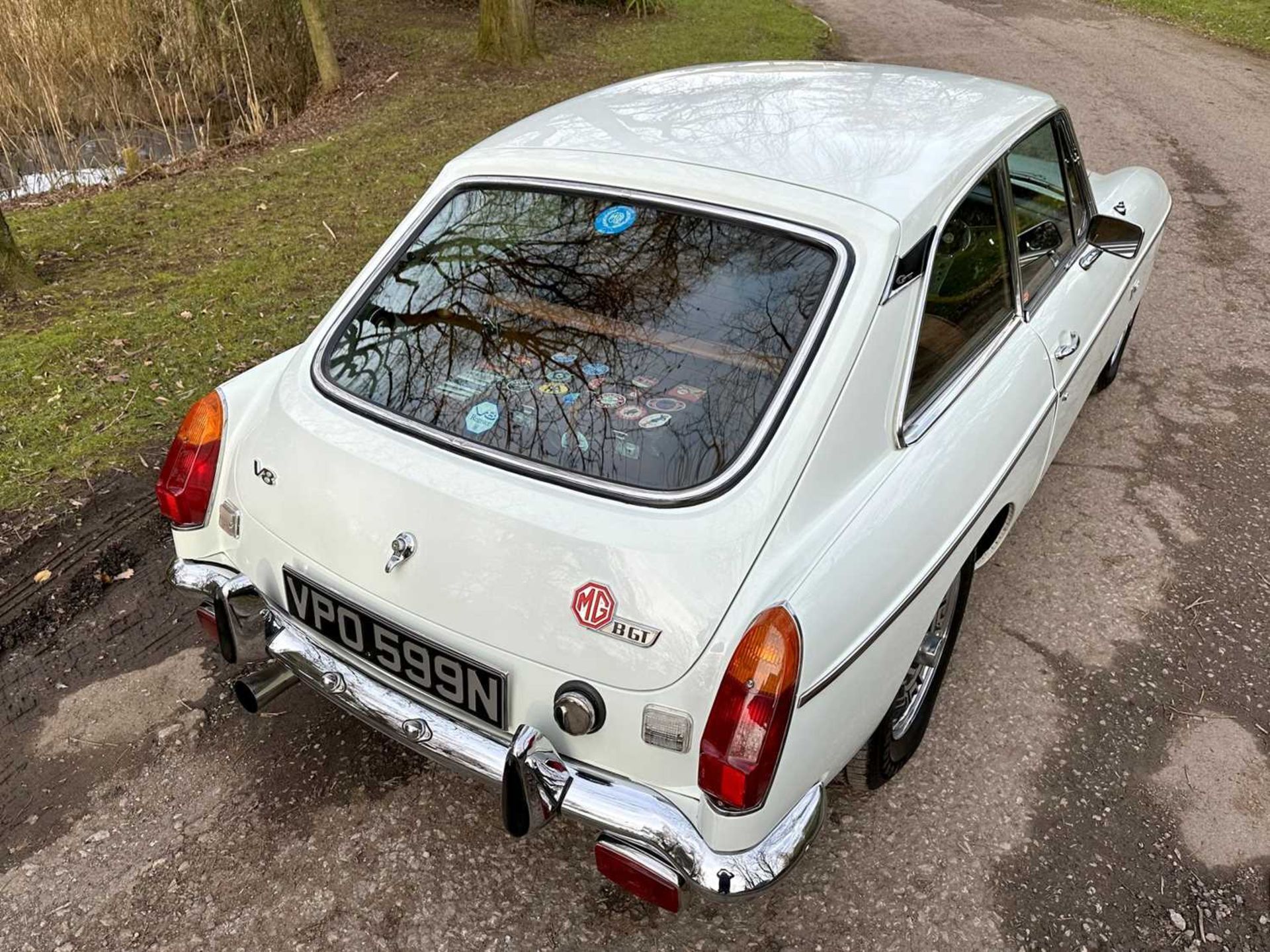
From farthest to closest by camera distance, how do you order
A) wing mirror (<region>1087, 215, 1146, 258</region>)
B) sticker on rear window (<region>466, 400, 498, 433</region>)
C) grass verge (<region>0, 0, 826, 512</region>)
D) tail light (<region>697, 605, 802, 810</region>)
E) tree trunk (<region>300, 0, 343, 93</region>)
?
tree trunk (<region>300, 0, 343, 93</region>), grass verge (<region>0, 0, 826, 512</region>), wing mirror (<region>1087, 215, 1146, 258</region>), sticker on rear window (<region>466, 400, 498, 433</region>), tail light (<region>697, 605, 802, 810</region>)

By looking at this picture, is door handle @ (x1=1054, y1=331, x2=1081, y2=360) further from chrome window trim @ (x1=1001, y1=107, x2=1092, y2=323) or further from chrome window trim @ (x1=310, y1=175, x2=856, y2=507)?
chrome window trim @ (x1=310, y1=175, x2=856, y2=507)

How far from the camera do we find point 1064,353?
308 cm

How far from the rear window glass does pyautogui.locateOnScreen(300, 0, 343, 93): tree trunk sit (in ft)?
26.9

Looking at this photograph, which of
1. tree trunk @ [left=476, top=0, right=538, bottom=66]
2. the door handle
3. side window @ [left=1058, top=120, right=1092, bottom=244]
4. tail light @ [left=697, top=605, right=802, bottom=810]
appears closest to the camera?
tail light @ [left=697, top=605, right=802, bottom=810]

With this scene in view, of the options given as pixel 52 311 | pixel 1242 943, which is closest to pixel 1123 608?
pixel 1242 943

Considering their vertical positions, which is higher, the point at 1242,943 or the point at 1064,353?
the point at 1064,353

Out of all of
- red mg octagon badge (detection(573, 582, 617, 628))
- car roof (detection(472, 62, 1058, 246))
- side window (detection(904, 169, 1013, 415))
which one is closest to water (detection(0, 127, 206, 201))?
car roof (detection(472, 62, 1058, 246))

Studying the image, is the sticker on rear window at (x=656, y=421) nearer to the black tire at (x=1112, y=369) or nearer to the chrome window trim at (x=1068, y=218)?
the chrome window trim at (x=1068, y=218)

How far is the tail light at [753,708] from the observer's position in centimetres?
188

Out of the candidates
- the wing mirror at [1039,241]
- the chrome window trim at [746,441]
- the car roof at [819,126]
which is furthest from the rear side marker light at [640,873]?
the wing mirror at [1039,241]

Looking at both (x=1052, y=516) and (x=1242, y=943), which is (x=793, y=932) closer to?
(x=1242, y=943)

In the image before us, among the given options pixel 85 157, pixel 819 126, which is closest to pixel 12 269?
pixel 85 157

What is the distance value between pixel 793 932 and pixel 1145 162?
8.05 m

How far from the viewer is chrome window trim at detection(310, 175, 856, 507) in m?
2.05
